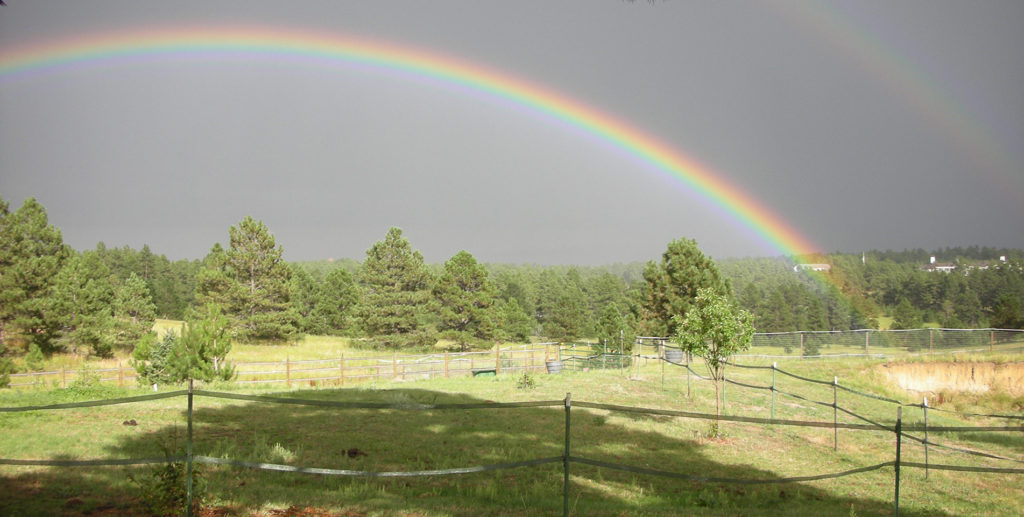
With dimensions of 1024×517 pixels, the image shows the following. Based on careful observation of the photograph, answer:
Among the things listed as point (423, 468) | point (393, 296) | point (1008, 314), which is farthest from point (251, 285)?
point (1008, 314)

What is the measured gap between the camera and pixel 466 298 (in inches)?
2240

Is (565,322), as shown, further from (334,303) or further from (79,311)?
(79,311)

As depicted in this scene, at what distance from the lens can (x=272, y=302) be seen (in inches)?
2168

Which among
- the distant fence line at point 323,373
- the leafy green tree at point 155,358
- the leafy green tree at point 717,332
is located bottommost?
the distant fence line at point 323,373

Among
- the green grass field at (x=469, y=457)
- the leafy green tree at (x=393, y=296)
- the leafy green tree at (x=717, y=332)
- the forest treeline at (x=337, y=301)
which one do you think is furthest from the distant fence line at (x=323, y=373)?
the leafy green tree at (x=393, y=296)

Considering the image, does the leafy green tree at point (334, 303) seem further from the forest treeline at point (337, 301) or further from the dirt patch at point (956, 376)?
the dirt patch at point (956, 376)

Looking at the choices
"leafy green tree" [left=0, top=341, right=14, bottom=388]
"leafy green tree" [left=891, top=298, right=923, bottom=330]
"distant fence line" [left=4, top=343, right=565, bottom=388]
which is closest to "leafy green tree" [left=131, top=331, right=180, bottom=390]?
"distant fence line" [left=4, top=343, right=565, bottom=388]

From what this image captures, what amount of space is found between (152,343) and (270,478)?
22.1m

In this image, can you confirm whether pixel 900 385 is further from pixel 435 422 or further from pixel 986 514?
pixel 435 422

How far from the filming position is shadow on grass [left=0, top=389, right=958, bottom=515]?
701 cm

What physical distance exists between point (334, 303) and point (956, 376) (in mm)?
64800

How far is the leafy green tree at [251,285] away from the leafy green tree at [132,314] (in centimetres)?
448

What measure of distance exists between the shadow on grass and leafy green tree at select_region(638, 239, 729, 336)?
34.0 metres

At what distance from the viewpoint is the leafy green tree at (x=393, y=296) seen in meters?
56.7
